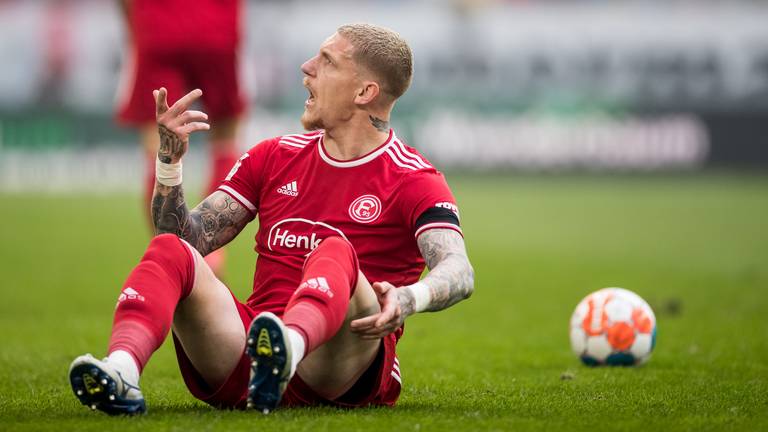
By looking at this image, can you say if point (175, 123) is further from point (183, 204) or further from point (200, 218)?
point (200, 218)

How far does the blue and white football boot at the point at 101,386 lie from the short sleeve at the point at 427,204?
1163mm

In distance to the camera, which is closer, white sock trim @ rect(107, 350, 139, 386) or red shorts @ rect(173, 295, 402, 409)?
white sock trim @ rect(107, 350, 139, 386)

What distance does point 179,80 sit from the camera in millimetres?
8250

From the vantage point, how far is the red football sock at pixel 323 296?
144 inches

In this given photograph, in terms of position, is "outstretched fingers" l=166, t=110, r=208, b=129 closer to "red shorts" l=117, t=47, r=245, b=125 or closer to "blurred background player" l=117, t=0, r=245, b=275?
"blurred background player" l=117, t=0, r=245, b=275

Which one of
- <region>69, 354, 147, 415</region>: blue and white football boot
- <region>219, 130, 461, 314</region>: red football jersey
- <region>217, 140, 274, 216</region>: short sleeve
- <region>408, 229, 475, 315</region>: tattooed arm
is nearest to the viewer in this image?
<region>69, 354, 147, 415</region>: blue and white football boot

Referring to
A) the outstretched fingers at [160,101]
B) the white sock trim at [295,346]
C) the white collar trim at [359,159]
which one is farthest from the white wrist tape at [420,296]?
the outstretched fingers at [160,101]

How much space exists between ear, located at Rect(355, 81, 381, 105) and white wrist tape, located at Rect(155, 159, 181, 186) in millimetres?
716

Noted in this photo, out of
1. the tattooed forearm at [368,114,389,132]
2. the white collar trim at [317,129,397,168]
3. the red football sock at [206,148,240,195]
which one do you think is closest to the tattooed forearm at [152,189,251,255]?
the white collar trim at [317,129,397,168]

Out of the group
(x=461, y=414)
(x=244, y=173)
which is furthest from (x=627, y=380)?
(x=244, y=173)

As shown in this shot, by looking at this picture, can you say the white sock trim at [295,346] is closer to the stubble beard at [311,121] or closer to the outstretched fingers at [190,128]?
the outstretched fingers at [190,128]

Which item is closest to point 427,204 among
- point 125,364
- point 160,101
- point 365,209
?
point 365,209

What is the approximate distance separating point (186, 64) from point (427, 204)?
4.49 m

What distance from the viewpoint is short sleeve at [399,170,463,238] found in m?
4.15
